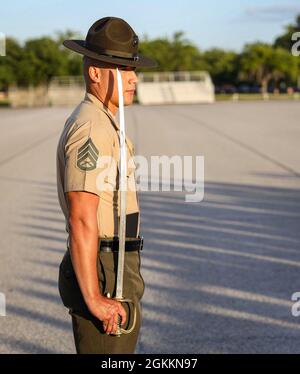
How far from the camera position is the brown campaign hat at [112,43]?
2.77m

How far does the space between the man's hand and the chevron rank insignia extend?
50 cm

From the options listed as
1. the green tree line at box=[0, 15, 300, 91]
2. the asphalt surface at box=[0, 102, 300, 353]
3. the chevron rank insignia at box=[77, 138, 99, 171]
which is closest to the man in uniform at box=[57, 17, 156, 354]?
the chevron rank insignia at box=[77, 138, 99, 171]

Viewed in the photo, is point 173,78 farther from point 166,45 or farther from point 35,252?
point 35,252

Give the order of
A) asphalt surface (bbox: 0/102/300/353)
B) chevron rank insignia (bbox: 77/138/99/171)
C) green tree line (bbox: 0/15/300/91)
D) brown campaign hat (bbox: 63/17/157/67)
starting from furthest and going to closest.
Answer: green tree line (bbox: 0/15/300/91) < asphalt surface (bbox: 0/102/300/353) < brown campaign hat (bbox: 63/17/157/67) < chevron rank insignia (bbox: 77/138/99/171)

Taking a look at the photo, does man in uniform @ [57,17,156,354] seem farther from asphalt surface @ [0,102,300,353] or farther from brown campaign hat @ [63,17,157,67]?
asphalt surface @ [0,102,300,353]

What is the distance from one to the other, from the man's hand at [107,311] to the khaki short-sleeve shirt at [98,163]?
250mm

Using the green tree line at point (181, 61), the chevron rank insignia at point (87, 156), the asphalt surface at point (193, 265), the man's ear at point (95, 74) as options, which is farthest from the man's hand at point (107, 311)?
the green tree line at point (181, 61)

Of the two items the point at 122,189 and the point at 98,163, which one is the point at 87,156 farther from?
the point at 122,189

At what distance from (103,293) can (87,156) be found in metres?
0.55

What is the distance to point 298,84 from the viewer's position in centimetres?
10981

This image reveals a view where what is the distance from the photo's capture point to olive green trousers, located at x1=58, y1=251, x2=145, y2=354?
2824 millimetres

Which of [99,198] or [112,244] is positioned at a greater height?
[99,198]

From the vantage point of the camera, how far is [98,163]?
2.69 meters

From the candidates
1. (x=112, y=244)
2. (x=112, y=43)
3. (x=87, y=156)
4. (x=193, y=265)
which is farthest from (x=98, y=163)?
(x=193, y=265)
